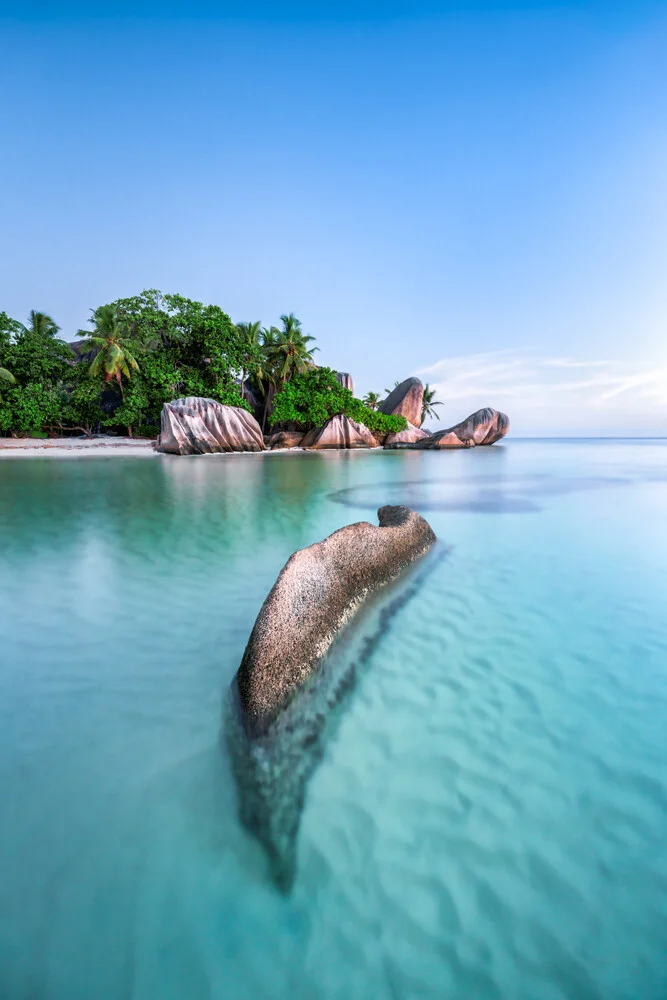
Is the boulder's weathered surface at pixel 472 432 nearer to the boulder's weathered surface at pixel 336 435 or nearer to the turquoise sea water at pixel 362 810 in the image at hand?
the boulder's weathered surface at pixel 336 435

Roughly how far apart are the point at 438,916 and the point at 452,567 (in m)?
3.85

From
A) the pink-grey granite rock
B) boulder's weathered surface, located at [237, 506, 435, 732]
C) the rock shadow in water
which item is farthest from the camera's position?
the pink-grey granite rock

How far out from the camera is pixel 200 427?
25.8 metres

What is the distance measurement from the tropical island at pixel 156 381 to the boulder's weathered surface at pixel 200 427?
61 mm

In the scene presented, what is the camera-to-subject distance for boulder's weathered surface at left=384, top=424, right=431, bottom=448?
39078mm

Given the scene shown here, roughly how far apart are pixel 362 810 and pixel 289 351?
112 ft

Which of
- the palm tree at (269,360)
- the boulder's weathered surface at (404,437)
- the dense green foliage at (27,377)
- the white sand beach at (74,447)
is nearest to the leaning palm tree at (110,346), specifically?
the dense green foliage at (27,377)

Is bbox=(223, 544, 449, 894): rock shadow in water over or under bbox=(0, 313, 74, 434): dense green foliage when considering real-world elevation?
under

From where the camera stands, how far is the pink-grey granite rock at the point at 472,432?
38406 millimetres

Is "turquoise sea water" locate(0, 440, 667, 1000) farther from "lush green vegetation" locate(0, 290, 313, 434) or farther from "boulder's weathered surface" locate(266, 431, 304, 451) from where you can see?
"boulder's weathered surface" locate(266, 431, 304, 451)

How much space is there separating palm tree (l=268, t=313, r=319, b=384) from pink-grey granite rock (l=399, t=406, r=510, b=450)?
1221 centimetres

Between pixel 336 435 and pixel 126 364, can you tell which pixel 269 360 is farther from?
pixel 126 364

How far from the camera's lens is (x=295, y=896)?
146cm

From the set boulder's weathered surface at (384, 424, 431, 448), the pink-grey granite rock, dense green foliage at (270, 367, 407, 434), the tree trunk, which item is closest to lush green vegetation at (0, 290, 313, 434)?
dense green foliage at (270, 367, 407, 434)
